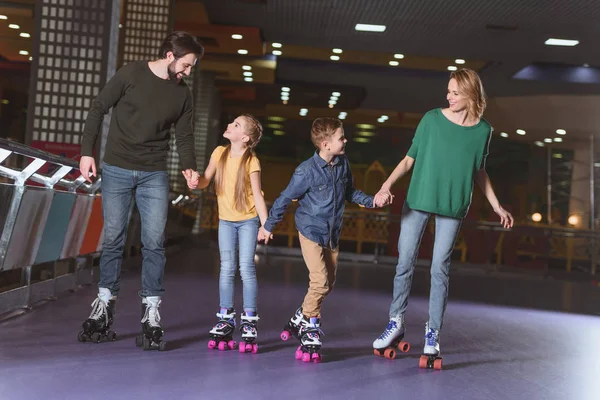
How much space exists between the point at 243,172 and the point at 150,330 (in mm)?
854

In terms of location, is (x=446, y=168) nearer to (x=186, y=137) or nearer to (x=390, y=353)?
(x=390, y=353)

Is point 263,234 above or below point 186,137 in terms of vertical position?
below

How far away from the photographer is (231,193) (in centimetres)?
393

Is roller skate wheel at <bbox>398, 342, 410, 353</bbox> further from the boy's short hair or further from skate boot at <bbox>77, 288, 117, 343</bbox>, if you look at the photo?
skate boot at <bbox>77, 288, 117, 343</bbox>

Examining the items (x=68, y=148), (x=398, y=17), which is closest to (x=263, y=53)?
(x=398, y=17)

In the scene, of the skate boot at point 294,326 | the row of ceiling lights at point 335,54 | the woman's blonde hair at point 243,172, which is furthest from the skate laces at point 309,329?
the row of ceiling lights at point 335,54

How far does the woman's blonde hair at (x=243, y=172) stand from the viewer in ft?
12.9

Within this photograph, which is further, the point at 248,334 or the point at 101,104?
the point at 248,334

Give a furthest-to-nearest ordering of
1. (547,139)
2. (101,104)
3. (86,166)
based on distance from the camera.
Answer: (547,139), (101,104), (86,166)

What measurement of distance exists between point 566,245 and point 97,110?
14.1m

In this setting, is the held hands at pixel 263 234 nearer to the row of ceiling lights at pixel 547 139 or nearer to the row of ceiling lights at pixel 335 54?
the row of ceiling lights at pixel 335 54

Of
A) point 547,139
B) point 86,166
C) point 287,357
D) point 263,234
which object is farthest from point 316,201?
point 547,139

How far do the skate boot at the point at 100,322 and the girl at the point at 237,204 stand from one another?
1.64ft

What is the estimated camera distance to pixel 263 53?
16141 mm
